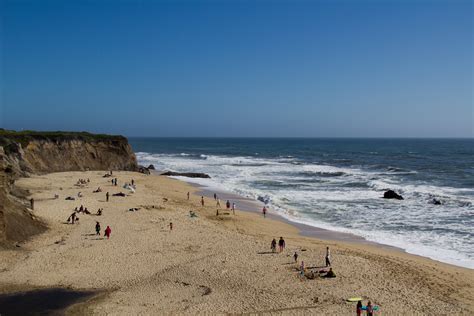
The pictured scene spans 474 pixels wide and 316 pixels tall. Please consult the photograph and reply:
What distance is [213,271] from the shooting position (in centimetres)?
1820

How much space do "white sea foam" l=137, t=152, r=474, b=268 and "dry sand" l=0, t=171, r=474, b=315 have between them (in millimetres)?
3112

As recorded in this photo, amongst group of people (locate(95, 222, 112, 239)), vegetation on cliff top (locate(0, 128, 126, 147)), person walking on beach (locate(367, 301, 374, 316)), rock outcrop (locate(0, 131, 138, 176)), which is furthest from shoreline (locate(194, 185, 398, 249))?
vegetation on cliff top (locate(0, 128, 126, 147))

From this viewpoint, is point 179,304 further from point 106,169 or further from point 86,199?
point 106,169

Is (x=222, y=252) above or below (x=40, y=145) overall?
below

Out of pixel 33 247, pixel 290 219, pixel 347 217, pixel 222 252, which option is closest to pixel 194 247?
pixel 222 252

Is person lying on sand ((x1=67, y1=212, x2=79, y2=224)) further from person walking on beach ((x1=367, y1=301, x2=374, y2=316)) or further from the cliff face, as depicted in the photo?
person walking on beach ((x1=367, y1=301, x2=374, y2=316))

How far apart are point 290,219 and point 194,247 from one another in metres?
11.2

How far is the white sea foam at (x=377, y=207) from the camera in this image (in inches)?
969

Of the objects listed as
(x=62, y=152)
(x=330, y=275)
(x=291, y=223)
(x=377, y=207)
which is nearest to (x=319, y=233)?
(x=291, y=223)

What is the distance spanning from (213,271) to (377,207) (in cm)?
2126

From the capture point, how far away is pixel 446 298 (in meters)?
15.9

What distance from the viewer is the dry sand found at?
595 inches

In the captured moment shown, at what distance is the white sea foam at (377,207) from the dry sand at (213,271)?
311 centimetres

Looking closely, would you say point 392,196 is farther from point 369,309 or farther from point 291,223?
point 369,309
